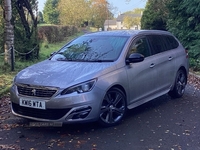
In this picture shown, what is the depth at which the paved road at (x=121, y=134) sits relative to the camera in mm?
4879

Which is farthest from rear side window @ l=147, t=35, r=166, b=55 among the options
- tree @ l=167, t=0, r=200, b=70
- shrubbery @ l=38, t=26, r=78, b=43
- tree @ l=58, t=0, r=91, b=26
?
tree @ l=58, t=0, r=91, b=26

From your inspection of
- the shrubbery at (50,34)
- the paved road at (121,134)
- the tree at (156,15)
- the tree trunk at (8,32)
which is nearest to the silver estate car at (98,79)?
the paved road at (121,134)

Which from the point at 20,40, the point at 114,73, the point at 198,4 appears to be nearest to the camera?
Answer: the point at 114,73

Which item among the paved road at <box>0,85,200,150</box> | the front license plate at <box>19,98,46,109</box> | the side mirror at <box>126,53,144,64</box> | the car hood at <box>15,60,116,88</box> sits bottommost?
the paved road at <box>0,85,200,150</box>

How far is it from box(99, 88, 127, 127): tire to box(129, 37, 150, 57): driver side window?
3.39ft

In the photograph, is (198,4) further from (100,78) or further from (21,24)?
(100,78)

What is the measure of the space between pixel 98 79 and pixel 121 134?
1.01m

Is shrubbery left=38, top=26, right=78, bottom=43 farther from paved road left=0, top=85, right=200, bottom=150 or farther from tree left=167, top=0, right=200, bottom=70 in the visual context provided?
paved road left=0, top=85, right=200, bottom=150

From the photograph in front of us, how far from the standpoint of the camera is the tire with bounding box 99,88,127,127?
567 centimetres

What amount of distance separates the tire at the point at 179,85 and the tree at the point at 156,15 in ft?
46.9

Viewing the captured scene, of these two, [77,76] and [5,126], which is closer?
[77,76]

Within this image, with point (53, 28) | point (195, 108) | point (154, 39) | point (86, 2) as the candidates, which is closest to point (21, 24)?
point (154, 39)

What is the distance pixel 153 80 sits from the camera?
272 inches

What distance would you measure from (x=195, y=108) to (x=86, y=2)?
59.1 metres
